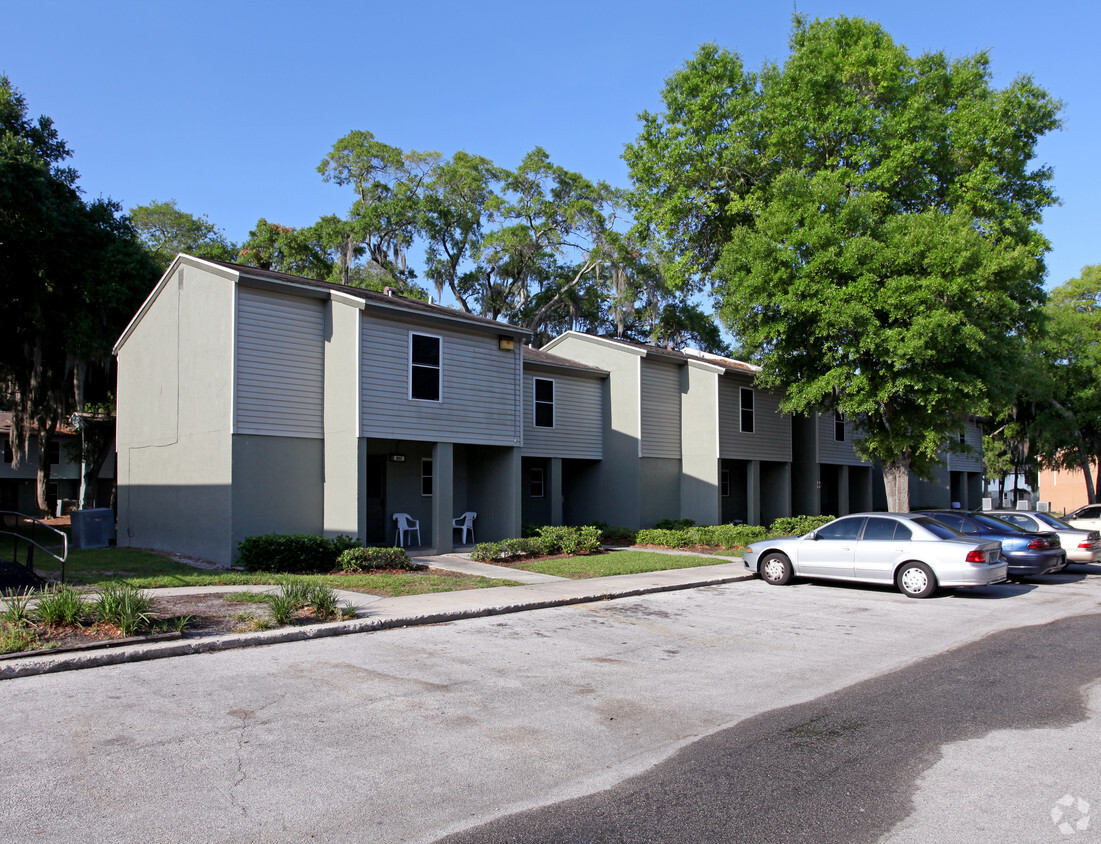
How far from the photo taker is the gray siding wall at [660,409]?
2583 centimetres

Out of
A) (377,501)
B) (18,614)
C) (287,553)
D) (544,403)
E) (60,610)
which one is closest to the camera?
(18,614)

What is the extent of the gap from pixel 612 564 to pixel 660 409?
9.95m

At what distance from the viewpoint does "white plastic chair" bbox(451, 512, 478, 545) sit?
21531mm

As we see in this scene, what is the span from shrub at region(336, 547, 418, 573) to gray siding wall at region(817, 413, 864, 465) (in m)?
20.7

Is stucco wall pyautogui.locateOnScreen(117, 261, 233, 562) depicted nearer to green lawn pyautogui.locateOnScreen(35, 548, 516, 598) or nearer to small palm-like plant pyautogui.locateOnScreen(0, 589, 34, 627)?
green lawn pyautogui.locateOnScreen(35, 548, 516, 598)

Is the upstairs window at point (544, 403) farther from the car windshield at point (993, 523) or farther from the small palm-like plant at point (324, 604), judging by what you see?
the small palm-like plant at point (324, 604)

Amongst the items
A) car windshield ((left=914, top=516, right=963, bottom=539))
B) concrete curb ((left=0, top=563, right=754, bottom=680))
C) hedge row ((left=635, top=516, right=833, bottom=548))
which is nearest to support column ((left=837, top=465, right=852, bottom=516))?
hedge row ((left=635, top=516, right=833, bottom=548))

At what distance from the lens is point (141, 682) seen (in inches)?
294

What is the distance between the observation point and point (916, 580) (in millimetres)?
13844

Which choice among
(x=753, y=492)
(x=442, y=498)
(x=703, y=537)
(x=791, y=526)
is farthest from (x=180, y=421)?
(x=753, y=492)

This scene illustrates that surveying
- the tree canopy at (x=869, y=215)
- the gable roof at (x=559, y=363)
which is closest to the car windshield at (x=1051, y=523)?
the tree canopy at (x=869, y=215)

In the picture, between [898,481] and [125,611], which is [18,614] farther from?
[898,481]

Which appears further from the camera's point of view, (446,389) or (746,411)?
(746,411)

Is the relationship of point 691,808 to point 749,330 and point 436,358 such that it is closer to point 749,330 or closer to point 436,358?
point 436,358
